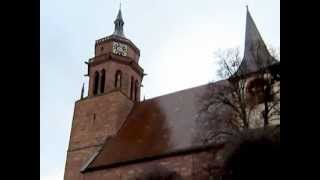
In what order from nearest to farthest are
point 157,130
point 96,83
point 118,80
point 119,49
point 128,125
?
point 157,130 → point 128,125 → point 118,80 → point 96,83 → point 119,49

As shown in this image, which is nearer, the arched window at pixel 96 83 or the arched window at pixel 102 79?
the arched window at pixel 102 79

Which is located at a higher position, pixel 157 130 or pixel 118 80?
pixel 118 80

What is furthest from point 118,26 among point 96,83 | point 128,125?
point 128,125

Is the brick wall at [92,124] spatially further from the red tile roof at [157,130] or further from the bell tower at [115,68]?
the bell tower at [115,68]

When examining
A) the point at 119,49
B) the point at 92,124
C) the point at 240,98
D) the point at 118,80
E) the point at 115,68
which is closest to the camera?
the point at 240,98

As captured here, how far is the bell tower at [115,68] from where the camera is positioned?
3338cm

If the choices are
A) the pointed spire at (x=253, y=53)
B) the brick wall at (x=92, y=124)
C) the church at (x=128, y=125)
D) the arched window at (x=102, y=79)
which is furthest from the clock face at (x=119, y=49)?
the pointed spire at (x=253, y=53)

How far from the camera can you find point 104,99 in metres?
31.9

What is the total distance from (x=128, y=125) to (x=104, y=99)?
283cm

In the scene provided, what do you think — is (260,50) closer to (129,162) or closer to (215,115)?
(215,115)

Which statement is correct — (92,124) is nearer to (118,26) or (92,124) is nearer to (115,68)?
(115,68)

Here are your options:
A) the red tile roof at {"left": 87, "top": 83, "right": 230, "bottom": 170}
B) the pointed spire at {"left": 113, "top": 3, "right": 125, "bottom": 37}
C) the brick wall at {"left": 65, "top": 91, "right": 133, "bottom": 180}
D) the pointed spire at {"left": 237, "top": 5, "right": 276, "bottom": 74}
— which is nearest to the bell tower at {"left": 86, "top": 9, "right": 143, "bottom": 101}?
the brick wall at {"left": 65, "top": 91, "right": 133, "bottom": 180}

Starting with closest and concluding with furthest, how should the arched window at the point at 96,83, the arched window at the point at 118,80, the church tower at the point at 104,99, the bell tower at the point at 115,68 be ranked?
the church tower at the point at 104,99 → the arched window at the point at 118,80 → the bell tower at the point at 115,68 → the arched window at the point at 96,83
